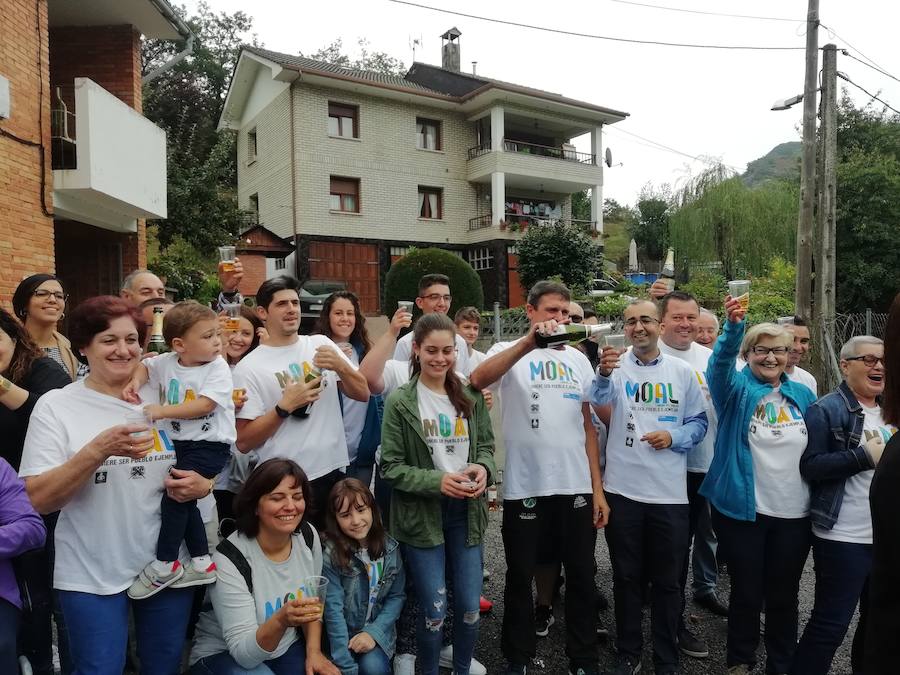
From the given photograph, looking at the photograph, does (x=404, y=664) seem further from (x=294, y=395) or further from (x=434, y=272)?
(x=434, y=272)

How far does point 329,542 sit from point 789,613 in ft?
8.44

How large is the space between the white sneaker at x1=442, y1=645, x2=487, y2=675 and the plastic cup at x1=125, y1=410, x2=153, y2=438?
7.38 ft

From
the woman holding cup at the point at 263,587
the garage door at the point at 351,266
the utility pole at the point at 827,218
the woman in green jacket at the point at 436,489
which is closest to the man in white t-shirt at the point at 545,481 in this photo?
the woman in green jacket at the point at 436,489

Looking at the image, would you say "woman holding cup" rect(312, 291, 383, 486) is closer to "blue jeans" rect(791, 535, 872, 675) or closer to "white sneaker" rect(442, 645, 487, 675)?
"white sneaker" rect(442, 645, 487, 675)

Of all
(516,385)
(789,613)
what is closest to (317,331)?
(516,385)

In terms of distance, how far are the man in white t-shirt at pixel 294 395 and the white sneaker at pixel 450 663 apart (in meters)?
1.13

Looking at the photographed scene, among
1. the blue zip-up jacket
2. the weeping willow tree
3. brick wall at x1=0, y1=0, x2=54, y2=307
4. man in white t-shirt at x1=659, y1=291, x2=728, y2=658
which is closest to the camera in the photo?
the blue zip-up jacket

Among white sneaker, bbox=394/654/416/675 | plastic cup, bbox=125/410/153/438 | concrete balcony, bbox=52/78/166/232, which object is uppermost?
concrete balcony, bbox=52/78/166/232

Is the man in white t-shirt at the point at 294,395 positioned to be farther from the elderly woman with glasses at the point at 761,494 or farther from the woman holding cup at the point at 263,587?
the elderly woman with glasses at the point at 761,494

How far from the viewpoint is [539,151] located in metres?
25.4

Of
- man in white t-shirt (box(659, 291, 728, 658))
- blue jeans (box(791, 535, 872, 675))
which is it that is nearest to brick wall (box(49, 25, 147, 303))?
man in white t-shirt (box(659, 291, 728, 658))

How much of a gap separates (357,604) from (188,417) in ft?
4.29

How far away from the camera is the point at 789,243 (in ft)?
79.6

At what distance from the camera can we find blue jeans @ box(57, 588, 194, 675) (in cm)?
247
